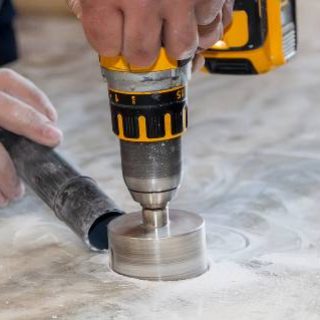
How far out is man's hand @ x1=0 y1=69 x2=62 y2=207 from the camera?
5.35 ft

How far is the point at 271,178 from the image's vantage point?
1.86m

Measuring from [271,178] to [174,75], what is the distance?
659 millimetres

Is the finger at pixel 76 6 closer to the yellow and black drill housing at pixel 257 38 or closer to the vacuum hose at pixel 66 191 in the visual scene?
the vacuum hose at pixel 66 191

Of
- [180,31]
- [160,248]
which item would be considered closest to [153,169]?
[160,248]

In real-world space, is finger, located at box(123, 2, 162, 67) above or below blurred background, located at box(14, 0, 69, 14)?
above

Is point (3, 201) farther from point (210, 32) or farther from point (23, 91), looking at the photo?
point (210, 32)

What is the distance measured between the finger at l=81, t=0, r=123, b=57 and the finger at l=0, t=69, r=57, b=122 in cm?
57

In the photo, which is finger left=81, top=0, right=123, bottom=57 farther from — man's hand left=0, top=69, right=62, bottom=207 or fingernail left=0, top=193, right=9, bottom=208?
fingernail left=0, top=193, right=9, bottom=208

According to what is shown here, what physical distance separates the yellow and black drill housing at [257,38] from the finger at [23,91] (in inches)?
13.6

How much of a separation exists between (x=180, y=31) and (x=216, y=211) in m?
0.62

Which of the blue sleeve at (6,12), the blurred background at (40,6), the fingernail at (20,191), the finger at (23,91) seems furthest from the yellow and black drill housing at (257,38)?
the blurred background at (40,6)

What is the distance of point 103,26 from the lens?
3.69 ft

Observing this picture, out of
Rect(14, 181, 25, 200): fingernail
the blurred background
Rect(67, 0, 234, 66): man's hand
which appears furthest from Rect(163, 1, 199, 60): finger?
the blurred background

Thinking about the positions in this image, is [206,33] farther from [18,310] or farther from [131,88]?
[18,310]
